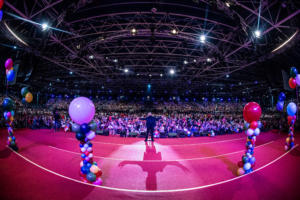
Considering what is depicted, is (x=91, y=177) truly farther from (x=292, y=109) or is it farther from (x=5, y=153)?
(x=292, y=109)

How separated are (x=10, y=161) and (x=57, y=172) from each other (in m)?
2.50

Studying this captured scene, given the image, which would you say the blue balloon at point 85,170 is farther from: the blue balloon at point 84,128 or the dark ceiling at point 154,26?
the dark ceiling at point 154,26

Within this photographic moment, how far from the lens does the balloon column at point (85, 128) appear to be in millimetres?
3826

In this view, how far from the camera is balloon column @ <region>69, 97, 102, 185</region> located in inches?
151

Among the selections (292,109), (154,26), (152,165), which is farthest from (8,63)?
(292,109)

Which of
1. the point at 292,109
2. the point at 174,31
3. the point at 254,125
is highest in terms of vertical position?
the point at 174,31

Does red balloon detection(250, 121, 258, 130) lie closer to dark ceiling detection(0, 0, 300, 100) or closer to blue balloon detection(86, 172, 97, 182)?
blue balloon detection(86, 172, 97, 182)

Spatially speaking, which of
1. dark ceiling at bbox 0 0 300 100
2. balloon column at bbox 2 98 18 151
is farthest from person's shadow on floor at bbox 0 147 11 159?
dark ceiling at bbox 0 0 300 100

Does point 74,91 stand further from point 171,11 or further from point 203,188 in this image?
point 203,188

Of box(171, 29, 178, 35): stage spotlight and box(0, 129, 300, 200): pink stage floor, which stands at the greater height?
box(171, 29, 178, 35): stage spotlight

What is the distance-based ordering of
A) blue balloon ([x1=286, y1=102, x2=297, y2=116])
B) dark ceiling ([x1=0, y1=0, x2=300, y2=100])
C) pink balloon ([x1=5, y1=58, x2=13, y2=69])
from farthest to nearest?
dark ceiling ([x1=0, y1=0, x2=300, y2=100]) < pink balloon ([x1=5, y1=58, x2=13, y2=69]) < blue balloon ([x1=286, y1=102, x2=297, y2=116])

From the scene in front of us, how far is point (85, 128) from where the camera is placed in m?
4.01

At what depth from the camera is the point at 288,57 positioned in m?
11.9

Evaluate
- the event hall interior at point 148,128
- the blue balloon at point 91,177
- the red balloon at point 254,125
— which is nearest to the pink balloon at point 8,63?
the event hall interior at point 148,128
